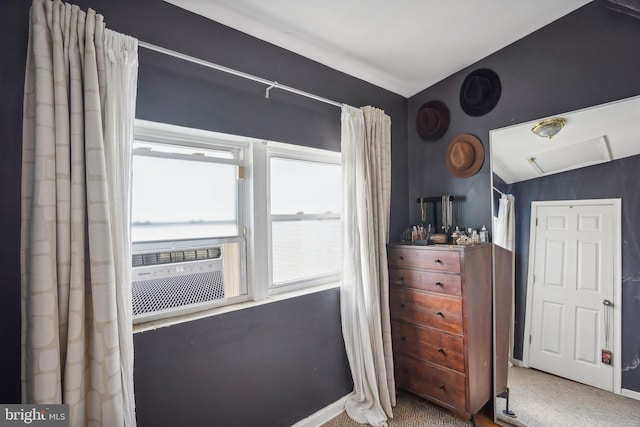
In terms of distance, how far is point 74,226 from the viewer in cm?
108

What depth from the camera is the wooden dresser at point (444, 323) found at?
188cm

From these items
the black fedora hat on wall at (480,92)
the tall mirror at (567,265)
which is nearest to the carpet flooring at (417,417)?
the tall mirror at (567,265)

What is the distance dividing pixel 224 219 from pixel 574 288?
2.09 metres

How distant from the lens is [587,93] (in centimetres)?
177

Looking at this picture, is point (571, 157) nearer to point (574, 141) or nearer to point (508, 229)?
point (574, 141)

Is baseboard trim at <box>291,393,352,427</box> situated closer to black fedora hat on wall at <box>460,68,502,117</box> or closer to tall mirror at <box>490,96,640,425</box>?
tall mirror at <box>490,96,640,425</box>

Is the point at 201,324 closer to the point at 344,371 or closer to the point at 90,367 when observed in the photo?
the point at 90,367

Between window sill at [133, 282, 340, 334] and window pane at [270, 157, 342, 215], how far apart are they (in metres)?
0.53

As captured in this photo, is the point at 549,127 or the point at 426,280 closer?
the point at 549,127

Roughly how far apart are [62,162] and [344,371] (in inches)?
78.9

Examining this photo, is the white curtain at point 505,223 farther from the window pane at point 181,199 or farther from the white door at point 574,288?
the window pane at point 181,199

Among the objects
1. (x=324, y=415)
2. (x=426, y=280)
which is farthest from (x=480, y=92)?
(x=324, y=415)

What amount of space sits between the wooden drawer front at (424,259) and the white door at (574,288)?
1.67 ft

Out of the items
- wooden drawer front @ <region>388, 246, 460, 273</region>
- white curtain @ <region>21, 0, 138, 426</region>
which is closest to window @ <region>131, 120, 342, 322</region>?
white curtain @ <region>21, 0, 138, 426</region>
